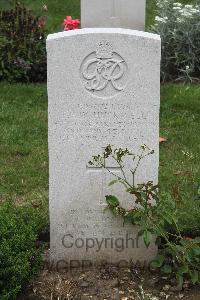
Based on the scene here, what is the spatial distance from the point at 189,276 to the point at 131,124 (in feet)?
3.35

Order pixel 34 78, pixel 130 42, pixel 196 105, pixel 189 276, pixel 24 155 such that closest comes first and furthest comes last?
pixel 130 42
pixel 189 276
pixel 24 155
pixel 196 105
pixel 34 78

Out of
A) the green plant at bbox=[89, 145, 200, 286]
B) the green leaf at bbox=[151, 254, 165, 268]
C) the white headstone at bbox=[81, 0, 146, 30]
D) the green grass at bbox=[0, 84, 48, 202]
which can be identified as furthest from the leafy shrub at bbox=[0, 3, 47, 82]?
the green leaf at bbox=[151, 254, 165, 268]

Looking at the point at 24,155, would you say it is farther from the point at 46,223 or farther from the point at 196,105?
the point at 196,105

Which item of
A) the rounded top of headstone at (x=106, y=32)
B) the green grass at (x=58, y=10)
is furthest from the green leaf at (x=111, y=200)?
the green grass at (x=58, y=10)

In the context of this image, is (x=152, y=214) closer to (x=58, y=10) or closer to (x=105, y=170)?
(x=105, y=170)

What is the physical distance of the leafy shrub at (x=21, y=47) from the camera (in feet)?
29.9

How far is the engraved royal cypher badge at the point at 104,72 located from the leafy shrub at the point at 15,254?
914mm

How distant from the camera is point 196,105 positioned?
7.94 meters

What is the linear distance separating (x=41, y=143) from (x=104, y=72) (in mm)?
2619

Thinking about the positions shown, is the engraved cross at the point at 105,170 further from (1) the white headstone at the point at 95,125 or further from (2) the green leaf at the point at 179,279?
(2) the green leaf at the point at 179,279

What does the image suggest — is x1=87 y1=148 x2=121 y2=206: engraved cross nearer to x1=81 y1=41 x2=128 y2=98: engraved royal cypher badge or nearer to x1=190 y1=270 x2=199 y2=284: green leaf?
x1=81 y1=41 x2=128 y2=98: engraved royal cypher badge

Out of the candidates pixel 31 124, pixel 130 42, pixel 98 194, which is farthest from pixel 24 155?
pixel 130 42

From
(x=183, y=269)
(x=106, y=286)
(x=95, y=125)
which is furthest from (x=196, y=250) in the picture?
(x=95, y=125)

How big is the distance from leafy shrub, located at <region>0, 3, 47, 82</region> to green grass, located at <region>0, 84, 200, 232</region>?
0.40 m
